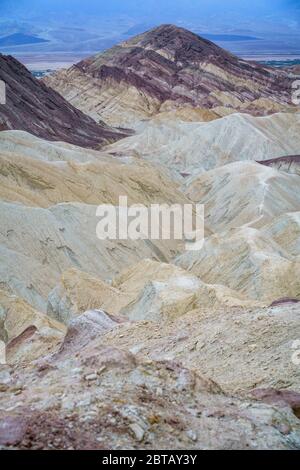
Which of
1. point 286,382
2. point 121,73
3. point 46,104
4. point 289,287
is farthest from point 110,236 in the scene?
point 121,73

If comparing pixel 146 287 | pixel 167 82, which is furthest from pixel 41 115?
pixel 146 287

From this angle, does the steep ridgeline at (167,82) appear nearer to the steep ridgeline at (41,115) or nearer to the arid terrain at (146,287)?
the arid terrain at (146,287)

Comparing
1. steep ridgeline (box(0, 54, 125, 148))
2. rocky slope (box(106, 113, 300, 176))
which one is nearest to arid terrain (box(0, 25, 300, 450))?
rocky slope (box(106, 113, 300, 176))

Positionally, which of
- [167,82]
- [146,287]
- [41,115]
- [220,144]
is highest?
[146,287]

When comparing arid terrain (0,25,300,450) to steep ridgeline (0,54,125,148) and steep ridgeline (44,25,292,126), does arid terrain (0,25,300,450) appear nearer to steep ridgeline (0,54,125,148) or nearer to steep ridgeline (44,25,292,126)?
steep ridgeline (0,54,125,148)

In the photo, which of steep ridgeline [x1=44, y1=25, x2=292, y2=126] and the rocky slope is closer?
the rocky slope

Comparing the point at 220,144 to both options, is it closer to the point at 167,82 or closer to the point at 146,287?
the point at 167,82

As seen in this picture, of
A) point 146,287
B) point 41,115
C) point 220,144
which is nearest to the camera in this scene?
point 146,287
